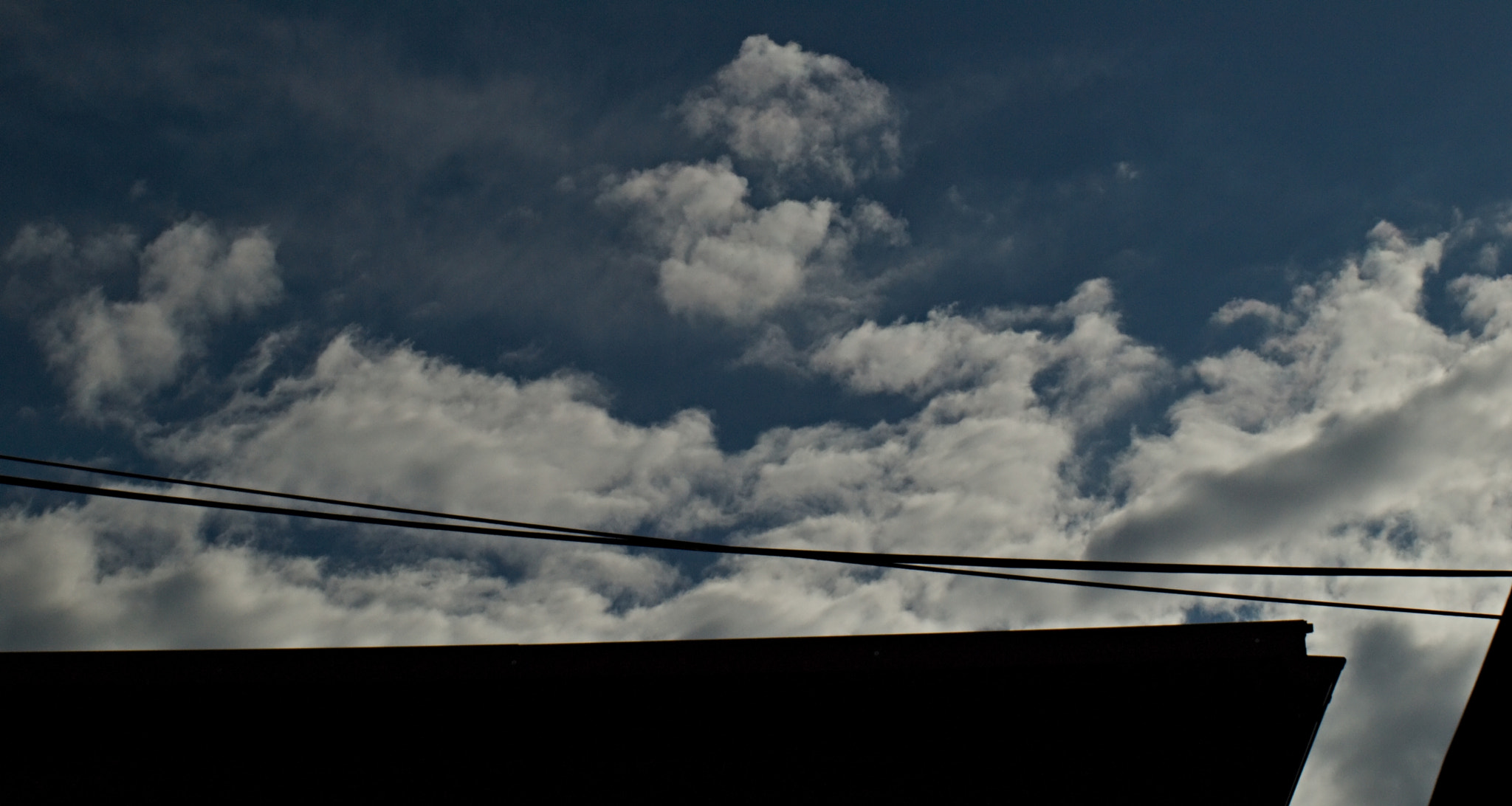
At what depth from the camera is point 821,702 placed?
20.4ft

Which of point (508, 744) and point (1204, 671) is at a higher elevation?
point (1204, 671)

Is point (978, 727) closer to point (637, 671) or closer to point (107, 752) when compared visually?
point (637, 671)

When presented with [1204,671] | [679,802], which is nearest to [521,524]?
[679,802]

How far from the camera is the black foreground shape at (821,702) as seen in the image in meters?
6.02

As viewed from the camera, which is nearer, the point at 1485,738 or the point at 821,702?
the point at 1485,738

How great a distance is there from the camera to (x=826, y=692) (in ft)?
20.3

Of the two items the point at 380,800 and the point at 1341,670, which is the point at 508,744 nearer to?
the point at 380,800

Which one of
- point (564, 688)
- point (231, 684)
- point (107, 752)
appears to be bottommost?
point (107, 752)

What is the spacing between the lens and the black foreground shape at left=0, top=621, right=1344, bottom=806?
602 centimetres

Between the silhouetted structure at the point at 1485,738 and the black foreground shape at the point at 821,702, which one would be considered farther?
the black foreground shape at the point at 821,702

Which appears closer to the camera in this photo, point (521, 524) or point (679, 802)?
point (521, 524)

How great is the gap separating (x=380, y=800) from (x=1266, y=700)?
16.8 feet

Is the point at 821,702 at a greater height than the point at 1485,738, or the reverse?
A: the point at 1485,738

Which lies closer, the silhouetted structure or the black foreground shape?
the silhouetted structure
